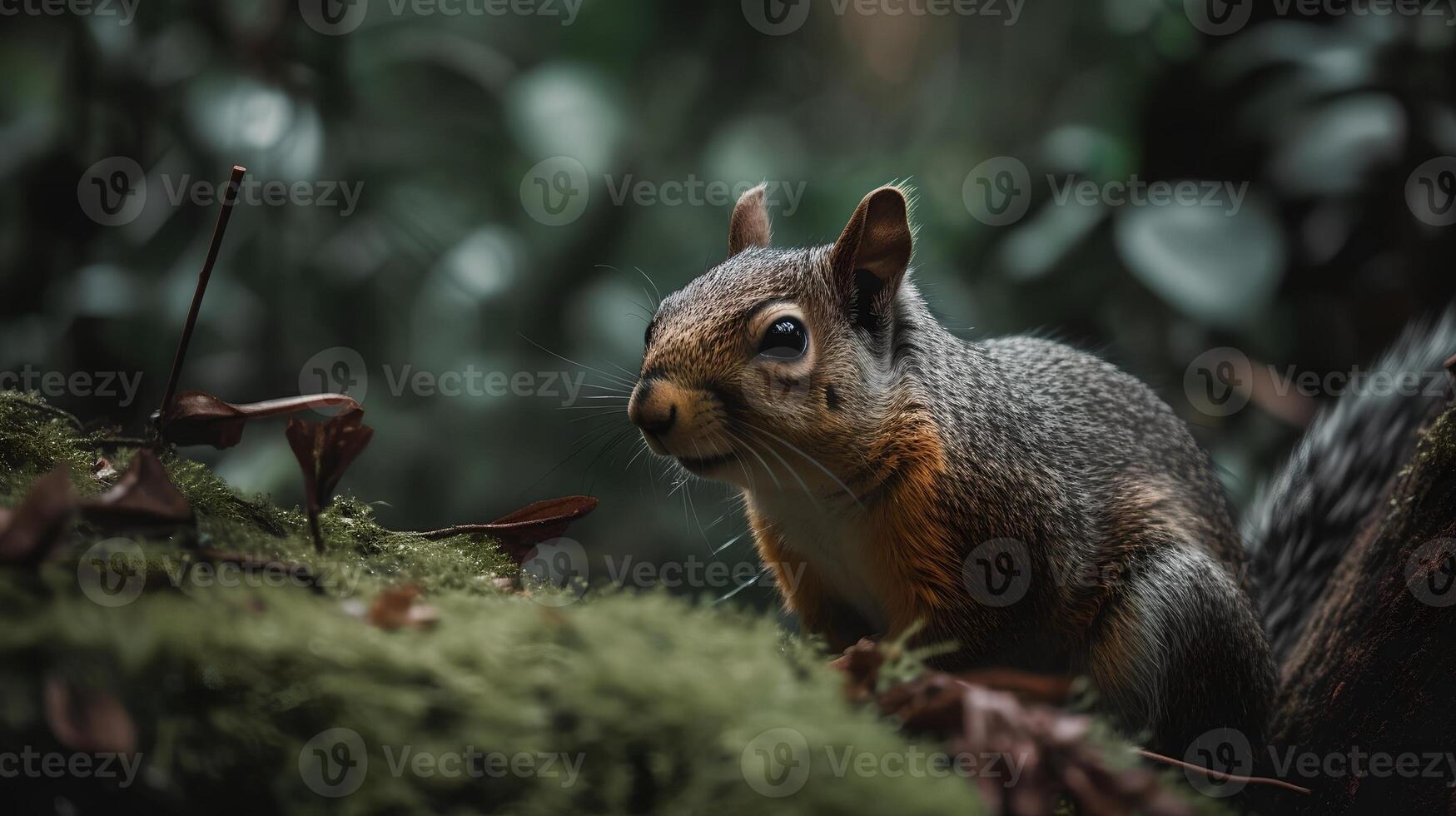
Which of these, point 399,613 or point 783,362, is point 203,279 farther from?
point 783,362

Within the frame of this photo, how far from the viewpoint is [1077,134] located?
316cm

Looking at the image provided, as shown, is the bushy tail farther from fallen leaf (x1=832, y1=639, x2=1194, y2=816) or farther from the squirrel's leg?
fallen leaf (x1=832, y1=639, x2=1194, y2=816)

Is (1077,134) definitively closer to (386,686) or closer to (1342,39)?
(1342,39)

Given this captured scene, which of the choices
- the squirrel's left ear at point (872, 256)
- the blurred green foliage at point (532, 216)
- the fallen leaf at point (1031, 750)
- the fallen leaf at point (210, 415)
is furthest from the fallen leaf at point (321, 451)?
the blurred green foliage at point (532, 216)

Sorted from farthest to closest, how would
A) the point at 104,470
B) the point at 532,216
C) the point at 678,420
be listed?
the point at 532,216 < the point at 678,420 < the point at 104,470

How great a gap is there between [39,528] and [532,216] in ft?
8.75

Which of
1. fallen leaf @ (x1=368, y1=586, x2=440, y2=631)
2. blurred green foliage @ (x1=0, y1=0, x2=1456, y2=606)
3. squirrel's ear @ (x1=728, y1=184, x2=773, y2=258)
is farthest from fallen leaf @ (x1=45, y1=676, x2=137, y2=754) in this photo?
blurred green foliage @ (x1=0, y1=0, x2=1456, y2=606)

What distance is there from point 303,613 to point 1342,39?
344 cm

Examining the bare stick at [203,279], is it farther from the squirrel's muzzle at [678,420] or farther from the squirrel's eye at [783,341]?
the squirrel's eye at [783,341]

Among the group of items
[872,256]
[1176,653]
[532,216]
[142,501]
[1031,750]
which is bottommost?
[1176,653]

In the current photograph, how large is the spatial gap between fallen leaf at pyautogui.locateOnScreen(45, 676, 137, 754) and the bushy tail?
1.87 meters

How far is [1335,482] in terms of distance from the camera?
2.00 meters

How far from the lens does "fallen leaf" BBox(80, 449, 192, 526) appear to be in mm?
834

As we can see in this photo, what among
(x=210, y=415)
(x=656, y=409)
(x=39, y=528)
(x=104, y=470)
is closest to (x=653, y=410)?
(x=656, y=409)
